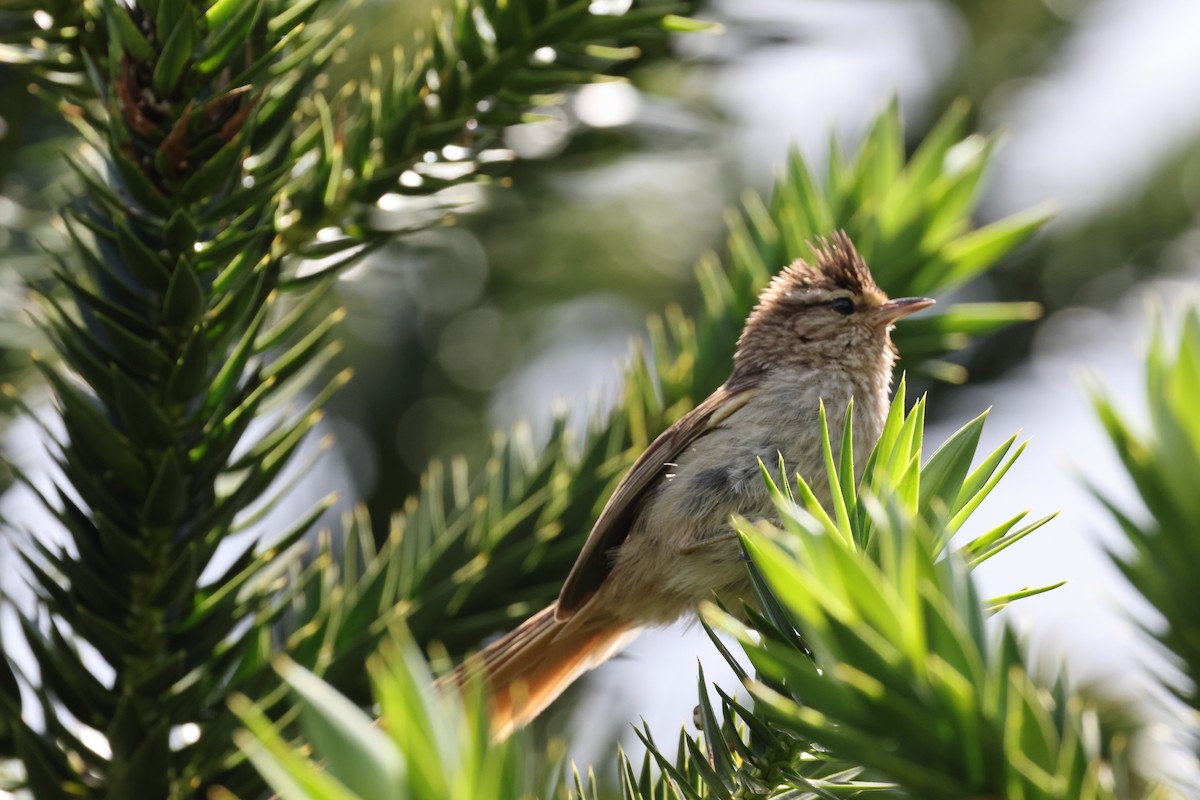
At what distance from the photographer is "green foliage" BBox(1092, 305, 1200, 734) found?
0.90 meters

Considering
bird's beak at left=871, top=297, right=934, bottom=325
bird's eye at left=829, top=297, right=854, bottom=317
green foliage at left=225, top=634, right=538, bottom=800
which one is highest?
green foliage at left=225, top=634, right=538, bottom=800

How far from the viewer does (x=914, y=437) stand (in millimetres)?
1388

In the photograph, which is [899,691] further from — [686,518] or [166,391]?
[686,518]

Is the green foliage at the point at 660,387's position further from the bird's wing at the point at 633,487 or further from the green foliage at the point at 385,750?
the green foliage at the point at 385,750

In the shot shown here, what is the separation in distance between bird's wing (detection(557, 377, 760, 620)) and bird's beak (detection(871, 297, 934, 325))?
42 centimetres

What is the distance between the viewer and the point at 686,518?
3.11 m

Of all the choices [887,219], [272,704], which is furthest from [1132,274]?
[272,704]

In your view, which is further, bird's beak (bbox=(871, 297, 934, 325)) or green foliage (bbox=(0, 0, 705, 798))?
bird's beak (bbox=(871, 297, 934, 325))

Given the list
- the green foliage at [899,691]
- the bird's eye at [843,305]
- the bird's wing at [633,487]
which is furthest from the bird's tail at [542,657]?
the green foliage at [899,691]

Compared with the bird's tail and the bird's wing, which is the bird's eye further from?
the bird's tail

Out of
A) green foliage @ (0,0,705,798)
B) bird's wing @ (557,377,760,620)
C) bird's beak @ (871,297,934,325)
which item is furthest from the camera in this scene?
bird's beak @ (871,297,934,325)

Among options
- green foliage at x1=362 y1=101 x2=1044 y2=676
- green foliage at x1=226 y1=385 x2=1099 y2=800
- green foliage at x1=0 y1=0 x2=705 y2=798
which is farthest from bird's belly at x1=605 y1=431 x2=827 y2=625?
green foliage at x1=226 y1=385 x2=1099 y2=800

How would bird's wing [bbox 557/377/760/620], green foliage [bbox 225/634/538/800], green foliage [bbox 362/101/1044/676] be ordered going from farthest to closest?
bird's wing [bbox 557/377/760/620] → green foliage [bbox 362/101/1044/676] → green foliage [bbox 225/634/538/800]

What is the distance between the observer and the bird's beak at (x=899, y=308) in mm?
2738
